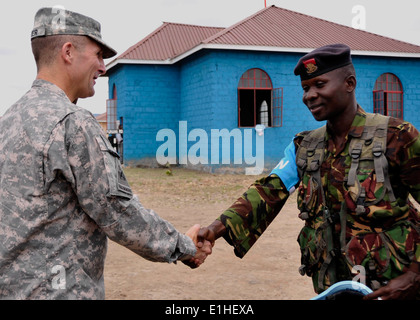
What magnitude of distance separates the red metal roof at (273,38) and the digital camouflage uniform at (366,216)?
13085mm

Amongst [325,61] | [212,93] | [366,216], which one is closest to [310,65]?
[325,61]

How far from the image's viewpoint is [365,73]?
17.0 metres

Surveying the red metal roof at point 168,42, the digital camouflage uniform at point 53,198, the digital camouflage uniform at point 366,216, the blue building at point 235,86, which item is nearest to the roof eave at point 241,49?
the blue building at point 235,86

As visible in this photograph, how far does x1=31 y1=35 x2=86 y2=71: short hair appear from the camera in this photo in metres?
2.16

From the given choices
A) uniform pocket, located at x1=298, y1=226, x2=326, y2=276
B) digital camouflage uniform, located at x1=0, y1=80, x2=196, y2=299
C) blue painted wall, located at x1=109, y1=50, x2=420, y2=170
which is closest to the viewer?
digital camouflage uniform, located at x1=0, y1=80, x2=196, y2=299

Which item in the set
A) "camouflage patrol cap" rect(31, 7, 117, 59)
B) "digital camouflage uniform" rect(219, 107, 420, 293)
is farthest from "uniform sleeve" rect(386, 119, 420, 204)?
"camouflage patrol cap" rect(31, 7, 117, 59)

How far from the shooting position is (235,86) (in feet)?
51.8

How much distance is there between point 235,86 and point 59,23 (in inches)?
544

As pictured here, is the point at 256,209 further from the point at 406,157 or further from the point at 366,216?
the point at 406,157

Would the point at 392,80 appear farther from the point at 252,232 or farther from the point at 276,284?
the point at 252,232

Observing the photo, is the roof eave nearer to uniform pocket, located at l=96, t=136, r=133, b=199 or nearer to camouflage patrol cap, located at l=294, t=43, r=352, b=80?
camouflage patrol cap, located at l=294, t=43, r=352, b=80

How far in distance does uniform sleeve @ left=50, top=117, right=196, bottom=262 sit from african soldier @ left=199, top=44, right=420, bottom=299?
2.80ft
